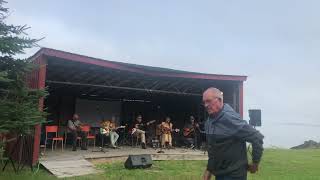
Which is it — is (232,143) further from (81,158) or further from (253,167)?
(81,158)

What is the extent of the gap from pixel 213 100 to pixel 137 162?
754cm

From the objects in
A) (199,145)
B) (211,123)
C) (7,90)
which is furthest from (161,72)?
(211,123)

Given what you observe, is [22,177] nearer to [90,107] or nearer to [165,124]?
[165,124]

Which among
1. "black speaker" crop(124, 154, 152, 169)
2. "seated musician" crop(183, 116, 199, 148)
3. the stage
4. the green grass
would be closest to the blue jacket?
the green grass

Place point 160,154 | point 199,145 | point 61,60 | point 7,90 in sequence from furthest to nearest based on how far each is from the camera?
point 199,145, point 160,154, point 61,60, point 7,90

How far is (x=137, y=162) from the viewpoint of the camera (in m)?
→ 11.4

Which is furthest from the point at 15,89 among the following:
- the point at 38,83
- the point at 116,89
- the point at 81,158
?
the point at 116,89

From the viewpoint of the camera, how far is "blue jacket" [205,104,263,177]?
4008 mm

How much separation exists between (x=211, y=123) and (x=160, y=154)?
Answer: 9502 millimetres

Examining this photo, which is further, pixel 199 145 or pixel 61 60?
pixel 199 145

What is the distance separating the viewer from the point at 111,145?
1519 cm

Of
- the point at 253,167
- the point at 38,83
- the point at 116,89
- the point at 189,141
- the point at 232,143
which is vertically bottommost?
the point at 253,167

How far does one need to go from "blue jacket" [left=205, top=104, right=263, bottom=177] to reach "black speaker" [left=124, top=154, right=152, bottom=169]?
24.0 ft

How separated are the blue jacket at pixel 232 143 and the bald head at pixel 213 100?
0.16ft
